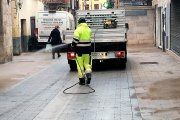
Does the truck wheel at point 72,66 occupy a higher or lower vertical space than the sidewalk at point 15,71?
higher

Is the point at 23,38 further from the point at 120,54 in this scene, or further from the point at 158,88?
the point at 158,88

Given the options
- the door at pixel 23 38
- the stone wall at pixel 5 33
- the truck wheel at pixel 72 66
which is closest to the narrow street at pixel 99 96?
the truck wheel at pixel 72 66

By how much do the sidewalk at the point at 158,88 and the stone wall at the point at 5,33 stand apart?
18.5ft

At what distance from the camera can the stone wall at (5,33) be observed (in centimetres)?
1964

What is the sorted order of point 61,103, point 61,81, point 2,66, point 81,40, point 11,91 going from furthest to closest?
point 2,66 → point 61,81 → point 81,40 → point 11,91 → point 61,103

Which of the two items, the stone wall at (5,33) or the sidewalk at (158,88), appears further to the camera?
the stone wall at (5,33)

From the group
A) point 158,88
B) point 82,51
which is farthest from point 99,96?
point 82,51

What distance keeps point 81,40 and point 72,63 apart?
3.66 meters

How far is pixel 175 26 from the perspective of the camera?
2031cm

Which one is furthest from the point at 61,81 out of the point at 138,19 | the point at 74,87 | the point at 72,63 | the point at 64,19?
the point at 138,19

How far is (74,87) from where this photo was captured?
12.2 m

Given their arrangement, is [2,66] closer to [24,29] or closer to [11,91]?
[11,91]

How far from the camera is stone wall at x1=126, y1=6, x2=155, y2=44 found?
31.7 m

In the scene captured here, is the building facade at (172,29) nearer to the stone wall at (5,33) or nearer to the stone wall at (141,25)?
the stone wall at (141,25)
